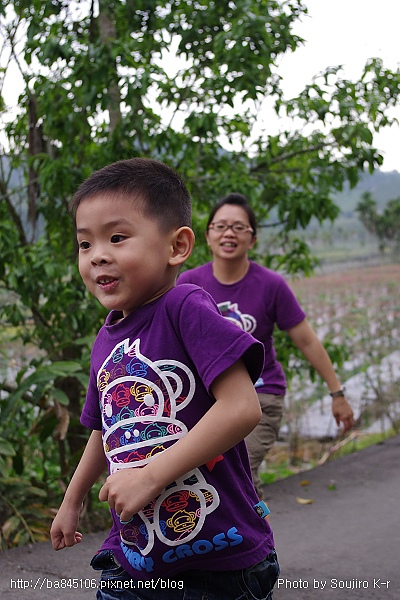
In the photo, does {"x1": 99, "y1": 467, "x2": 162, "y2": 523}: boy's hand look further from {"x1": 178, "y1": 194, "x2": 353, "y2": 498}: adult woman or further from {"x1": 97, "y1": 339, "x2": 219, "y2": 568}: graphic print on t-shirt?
{"x1": 178, "y1": 194, "x2": 353, "y2": 498}: adult woman

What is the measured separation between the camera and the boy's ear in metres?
1.71

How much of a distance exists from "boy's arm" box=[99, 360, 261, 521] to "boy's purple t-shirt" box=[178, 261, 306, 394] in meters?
1.98

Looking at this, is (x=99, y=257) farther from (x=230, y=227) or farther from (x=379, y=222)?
(x=379, y=222)

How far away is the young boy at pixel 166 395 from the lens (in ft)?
5.10

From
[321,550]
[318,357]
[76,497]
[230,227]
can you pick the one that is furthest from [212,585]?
[321,550]

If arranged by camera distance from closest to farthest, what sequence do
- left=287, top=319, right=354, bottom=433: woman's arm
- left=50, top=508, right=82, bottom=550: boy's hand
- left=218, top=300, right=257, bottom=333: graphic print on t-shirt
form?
left=50, top=508, right=82, bottom=550: boy's hand, left=218, top=300, right=257, bottom=333: graphic print on t-shirt, left=287, top=319, right=354, bottom=433: woman's arm

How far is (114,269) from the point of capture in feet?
5.37

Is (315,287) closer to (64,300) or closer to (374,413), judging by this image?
(374,413)

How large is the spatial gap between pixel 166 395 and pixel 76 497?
1.52ft

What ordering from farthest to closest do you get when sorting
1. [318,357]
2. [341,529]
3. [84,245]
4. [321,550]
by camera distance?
[341,529], [321,550], [318,357], [84,245]

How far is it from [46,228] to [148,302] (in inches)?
144

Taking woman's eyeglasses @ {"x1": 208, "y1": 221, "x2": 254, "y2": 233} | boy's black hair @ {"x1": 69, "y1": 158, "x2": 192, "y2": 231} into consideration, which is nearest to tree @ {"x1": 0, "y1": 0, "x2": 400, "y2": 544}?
woman's eyeglasses @ {"x1": 208, "y1": 221, "x2": 254, "y2": 233}

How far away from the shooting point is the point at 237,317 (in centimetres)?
350

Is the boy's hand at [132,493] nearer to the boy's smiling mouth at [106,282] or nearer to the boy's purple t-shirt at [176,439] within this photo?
the boy's purple t-shirt at [176,439]
